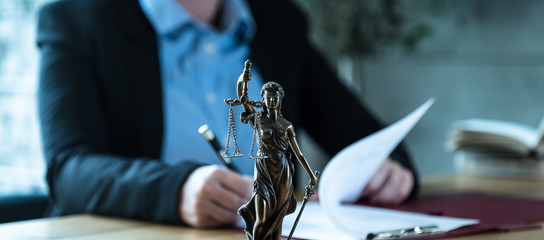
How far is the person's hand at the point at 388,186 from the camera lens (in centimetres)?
106

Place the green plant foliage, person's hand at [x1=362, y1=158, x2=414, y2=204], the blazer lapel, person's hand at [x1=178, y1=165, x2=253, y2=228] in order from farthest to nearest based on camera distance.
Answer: the green plant foliage
the blazer lapel
person's hand at [x1=362, y1=158, x2=414, y2=204]
person's hand at [x1=178, y1=165, x2=253, y2=228]

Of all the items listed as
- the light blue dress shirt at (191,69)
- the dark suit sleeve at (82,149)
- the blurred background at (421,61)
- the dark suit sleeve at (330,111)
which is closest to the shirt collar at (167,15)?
the light blue dress shirt at (191,69)

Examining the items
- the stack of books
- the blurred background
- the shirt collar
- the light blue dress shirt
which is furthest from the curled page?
the blurred background

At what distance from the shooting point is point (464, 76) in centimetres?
297

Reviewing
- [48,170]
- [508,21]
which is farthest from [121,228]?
[508,21]

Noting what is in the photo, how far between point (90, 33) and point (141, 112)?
185mm

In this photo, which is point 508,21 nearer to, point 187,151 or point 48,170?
point 187,151

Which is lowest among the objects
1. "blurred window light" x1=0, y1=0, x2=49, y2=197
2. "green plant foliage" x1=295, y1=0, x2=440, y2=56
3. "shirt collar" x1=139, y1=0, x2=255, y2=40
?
"blurred window light" x1=0, y1=0, x2=49, y2=197

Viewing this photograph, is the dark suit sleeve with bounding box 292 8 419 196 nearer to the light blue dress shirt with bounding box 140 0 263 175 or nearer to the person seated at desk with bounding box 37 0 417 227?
the person seated at desk with bounding box 37 0 417 227

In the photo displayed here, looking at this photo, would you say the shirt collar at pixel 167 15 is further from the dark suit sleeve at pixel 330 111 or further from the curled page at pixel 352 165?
the curled page at pixel 352 165

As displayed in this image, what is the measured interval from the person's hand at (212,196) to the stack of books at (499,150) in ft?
3.50

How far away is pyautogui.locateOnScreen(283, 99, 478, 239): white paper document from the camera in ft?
2.24

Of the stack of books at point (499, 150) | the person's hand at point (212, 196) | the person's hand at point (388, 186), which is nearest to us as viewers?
the person's hand at point (212, 196)

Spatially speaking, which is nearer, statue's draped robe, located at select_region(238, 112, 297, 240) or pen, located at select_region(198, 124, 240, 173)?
statue's draped robe, located at select_region(238, 112, 297, 240)
